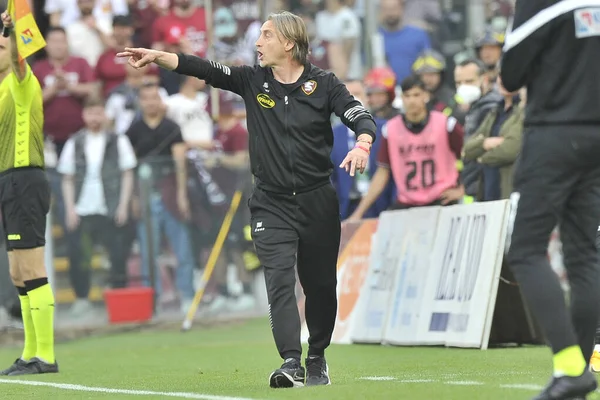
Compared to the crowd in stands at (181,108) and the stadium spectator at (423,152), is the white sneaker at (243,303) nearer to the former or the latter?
the crowd in stands at (181,108)

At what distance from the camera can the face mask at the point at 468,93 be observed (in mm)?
14172

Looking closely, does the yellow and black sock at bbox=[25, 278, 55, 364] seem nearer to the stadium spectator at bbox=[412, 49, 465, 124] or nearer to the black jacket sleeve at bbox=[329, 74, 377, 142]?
the black jacket sleeve at bbox=[329, 74, 377, 142]

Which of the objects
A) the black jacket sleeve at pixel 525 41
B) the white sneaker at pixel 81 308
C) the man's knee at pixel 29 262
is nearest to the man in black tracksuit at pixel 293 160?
the black jacket sleeve at pixel 525 41

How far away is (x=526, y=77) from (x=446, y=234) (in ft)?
19.2

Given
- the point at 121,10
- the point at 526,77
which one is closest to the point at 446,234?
the point at 526,77

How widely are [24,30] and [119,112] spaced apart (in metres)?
8.28

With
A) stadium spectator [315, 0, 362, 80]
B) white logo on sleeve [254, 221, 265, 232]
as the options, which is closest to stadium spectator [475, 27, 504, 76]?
stadium spectator [315, 0, 362, 80]

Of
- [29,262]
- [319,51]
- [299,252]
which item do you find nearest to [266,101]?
[299,252]

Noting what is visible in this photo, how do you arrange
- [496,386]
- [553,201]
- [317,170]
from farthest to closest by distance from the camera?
[317,170] < [496,386] < [553,201]

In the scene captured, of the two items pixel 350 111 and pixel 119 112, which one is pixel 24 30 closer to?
pixel 350 111

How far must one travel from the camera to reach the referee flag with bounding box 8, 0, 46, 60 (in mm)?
9688

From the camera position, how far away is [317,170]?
824cm

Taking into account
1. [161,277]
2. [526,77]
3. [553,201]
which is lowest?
[161,277]

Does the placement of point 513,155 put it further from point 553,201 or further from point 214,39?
point 214,39
